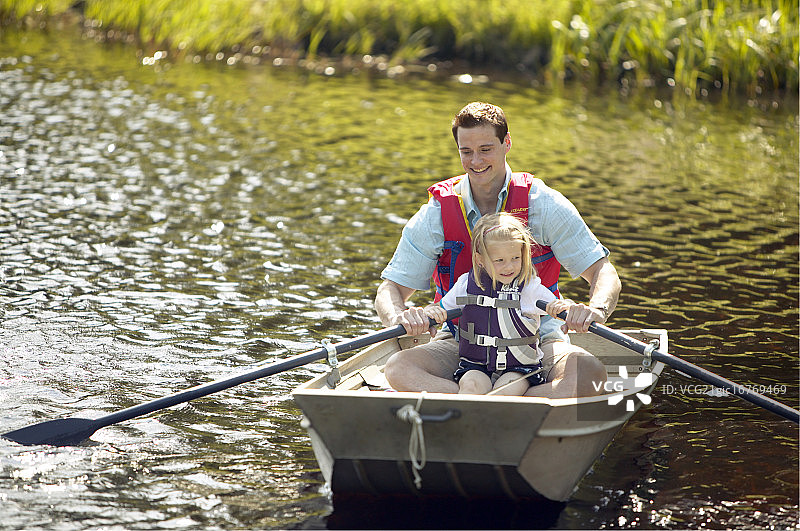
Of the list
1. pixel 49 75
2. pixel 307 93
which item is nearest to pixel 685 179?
pixel 307 93

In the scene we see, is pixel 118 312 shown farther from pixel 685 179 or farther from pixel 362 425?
pixel 685 179

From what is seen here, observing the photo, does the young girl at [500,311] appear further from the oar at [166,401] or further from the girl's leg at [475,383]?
the oar at [166,401]

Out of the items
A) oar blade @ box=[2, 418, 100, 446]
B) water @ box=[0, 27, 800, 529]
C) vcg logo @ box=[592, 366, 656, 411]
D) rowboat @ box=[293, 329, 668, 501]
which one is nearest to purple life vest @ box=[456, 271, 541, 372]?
vcg logo @ box=[592, 366, 656, 411]

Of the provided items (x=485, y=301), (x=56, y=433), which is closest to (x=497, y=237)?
(x=485, y=301)

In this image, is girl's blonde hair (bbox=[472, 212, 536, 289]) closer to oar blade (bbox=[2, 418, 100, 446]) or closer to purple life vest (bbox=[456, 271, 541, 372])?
purple life vest (bbox=[456, 271, 541, 372])

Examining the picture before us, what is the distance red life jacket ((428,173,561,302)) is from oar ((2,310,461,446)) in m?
0.38

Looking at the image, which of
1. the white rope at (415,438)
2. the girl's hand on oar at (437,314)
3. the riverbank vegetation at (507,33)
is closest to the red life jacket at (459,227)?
the girl's hand on oar at (437,314)

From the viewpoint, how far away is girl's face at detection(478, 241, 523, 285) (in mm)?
4395

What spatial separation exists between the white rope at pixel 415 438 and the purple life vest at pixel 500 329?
66 centimetres

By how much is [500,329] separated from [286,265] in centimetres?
346

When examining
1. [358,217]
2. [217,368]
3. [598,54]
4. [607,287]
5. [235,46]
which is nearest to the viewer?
[607,287]

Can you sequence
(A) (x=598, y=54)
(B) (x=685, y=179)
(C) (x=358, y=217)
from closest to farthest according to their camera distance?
(C) (x=358, y=217)
(B) (x=685, y=179)
(A) (x=598, y=54)

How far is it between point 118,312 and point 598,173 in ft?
18.1

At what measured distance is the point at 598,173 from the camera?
10461 mm
